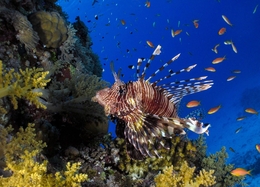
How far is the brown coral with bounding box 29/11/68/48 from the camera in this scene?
4.84 metres

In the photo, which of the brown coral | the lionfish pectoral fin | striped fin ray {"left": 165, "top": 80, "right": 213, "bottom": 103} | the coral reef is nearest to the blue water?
the brown coral

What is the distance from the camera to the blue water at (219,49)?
27.0m

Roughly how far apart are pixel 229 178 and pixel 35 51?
14.6 feet

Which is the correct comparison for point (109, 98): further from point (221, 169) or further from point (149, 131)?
point (221, 169)

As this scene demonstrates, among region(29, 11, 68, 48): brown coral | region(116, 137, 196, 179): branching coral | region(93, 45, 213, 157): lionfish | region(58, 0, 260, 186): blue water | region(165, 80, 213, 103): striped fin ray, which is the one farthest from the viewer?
region(58, 0, 260, 186): blue water

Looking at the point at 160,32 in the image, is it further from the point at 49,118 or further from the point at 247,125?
the point at 49,118

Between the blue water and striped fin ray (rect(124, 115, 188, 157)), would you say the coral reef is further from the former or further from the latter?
the blue water

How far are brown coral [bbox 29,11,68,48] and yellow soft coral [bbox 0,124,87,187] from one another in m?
2.71

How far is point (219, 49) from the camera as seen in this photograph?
218ft

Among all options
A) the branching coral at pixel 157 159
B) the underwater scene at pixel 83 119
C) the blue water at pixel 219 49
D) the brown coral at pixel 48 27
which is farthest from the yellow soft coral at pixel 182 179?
the blue water at pixel 219 49

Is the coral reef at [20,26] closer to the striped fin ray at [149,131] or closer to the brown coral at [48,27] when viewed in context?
the brown coral at [48,27]

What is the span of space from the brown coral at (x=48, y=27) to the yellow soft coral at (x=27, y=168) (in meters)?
2.71

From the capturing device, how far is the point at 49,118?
433cm

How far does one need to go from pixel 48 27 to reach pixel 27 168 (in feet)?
11.1
